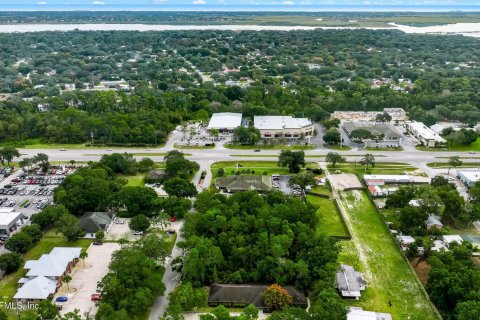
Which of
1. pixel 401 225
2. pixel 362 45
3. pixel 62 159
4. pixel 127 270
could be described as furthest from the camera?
pixel 362 45

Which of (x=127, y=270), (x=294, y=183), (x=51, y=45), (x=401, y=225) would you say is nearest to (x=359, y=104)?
(x=294, y=183)

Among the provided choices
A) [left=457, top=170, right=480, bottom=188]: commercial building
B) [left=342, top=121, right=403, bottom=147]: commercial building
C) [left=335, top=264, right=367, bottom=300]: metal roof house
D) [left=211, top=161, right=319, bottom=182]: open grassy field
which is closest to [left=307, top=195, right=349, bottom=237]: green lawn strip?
[left=335, top=264, right=367, bottom=300]: metal roof house

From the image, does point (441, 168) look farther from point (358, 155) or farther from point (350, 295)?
point (350, 295)

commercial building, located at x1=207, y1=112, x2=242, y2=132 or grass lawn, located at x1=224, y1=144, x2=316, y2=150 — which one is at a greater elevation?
commercial building, located at x1=207, y1=112, x2=242, y2=132

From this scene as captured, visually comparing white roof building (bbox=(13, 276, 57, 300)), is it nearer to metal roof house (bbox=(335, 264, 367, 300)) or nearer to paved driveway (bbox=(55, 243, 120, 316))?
paved driveway (bbox=(55, 243, 120, 316))

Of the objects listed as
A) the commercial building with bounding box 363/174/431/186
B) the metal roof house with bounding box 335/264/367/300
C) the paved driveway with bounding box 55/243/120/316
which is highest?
the metal roof house with bounding box 335/264/367/300

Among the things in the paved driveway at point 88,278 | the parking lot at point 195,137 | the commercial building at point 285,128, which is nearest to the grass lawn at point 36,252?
the paved driveway at point 88,278
